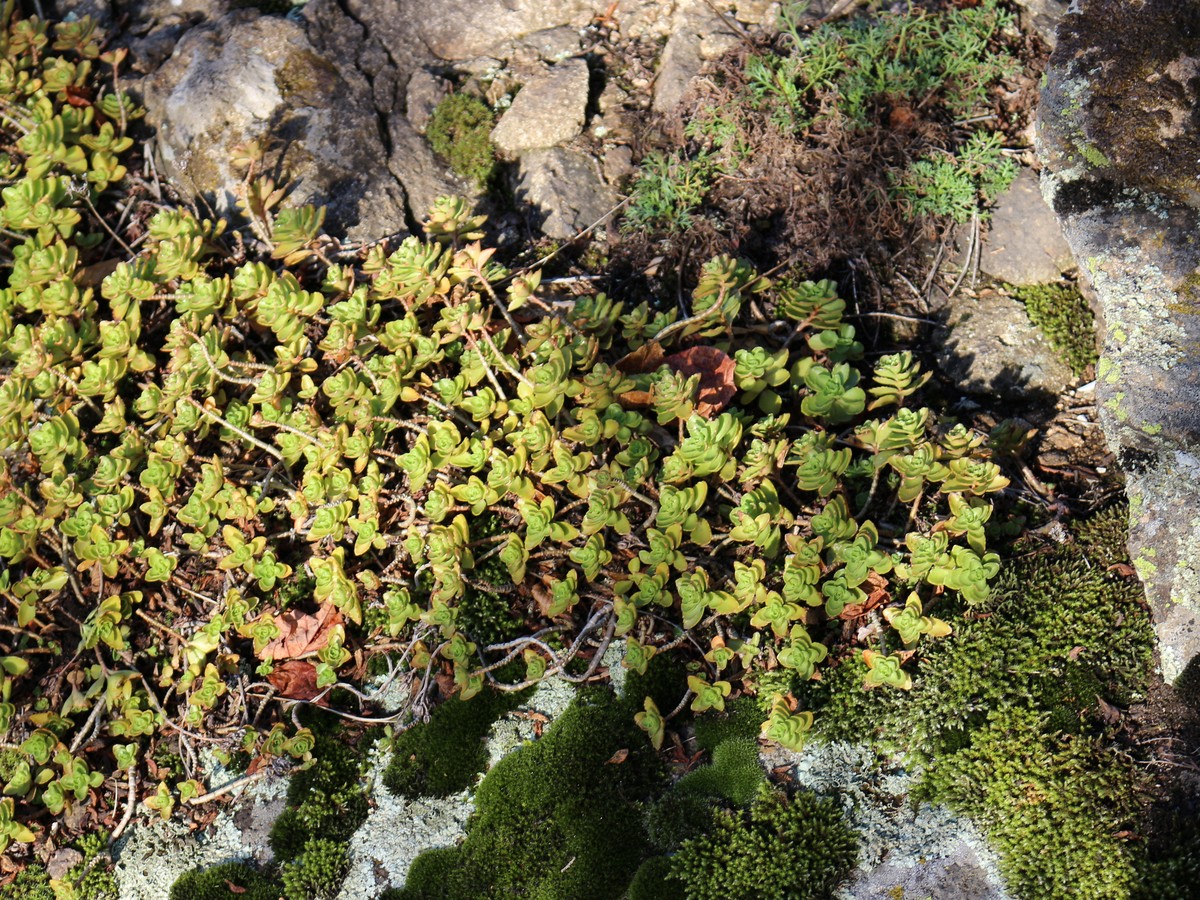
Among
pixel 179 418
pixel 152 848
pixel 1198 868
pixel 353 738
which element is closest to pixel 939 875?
pixel 1198 868

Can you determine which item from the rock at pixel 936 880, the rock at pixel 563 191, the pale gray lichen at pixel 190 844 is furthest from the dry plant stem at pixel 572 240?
the rock at pixel 936 880

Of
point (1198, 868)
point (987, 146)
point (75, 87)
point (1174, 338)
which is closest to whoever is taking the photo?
point (1198, 868)

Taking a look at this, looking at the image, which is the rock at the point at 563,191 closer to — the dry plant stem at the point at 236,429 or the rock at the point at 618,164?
the rock at the point at 618,164

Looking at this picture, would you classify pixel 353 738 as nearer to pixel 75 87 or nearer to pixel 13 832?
pixel 13 832

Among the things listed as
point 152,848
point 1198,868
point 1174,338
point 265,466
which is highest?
point 1174,338

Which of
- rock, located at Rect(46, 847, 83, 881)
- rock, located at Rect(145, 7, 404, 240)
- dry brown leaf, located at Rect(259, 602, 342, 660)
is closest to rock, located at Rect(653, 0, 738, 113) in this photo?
rock, located at Rect(145, 7, 404, 240)

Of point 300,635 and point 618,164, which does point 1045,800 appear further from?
point 618,164

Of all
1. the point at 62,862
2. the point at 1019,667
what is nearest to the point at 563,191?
the point at 1019,667
